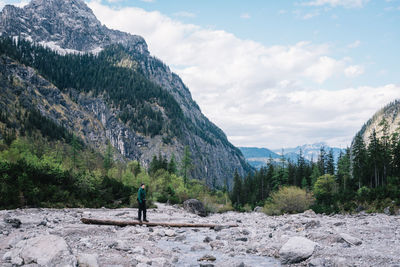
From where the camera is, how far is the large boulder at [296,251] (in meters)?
10.1

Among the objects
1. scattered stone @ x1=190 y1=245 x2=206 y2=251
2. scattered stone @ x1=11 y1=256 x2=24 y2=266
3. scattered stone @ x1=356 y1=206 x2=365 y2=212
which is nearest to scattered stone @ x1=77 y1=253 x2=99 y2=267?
scattered stone @ x1=11 y1=256 x2=24 y2=266

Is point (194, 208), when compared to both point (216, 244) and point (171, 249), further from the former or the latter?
point (171, 249)

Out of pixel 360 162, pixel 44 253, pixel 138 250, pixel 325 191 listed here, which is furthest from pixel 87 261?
pixel 360 162

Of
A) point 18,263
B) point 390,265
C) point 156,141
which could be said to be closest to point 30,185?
point 18,263

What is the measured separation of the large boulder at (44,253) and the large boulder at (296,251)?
7517mm

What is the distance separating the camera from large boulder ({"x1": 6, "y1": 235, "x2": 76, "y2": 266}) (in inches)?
304

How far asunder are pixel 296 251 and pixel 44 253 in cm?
876

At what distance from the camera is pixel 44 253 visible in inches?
313

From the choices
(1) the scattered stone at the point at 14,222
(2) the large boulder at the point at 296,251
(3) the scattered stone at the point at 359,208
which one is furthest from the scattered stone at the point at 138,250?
(3) the scattered stone at the point at 359,208

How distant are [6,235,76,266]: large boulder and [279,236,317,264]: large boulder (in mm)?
7517

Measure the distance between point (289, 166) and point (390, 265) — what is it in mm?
73938

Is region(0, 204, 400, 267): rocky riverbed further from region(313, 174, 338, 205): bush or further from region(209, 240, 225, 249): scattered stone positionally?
region(313, 174, 338, 205): bush

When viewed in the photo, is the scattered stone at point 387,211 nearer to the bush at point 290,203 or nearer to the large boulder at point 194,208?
the bush at point 290,203

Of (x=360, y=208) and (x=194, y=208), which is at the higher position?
(x=360, y=208)
